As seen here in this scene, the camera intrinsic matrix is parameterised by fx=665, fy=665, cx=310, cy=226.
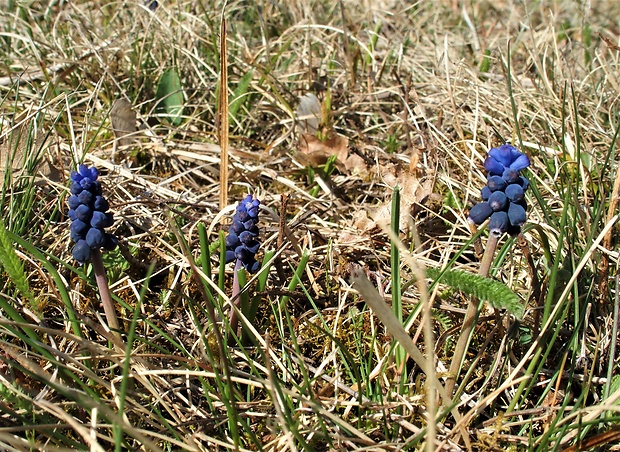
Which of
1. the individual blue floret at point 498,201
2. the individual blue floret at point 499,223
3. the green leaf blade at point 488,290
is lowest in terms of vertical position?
the green leaf blade at point 488,290

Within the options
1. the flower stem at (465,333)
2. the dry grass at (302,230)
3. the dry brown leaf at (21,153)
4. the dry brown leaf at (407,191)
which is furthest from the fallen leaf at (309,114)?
the flower stem at (465,333)

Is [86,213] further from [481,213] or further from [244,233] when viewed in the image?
[481,213]

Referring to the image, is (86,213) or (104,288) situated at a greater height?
(86,213)

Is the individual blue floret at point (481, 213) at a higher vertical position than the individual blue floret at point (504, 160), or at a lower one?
lower

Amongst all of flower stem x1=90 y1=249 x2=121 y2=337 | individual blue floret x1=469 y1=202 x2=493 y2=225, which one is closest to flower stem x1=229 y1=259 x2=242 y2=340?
flower stem x1=90 y1=249 x2=121 y2=337

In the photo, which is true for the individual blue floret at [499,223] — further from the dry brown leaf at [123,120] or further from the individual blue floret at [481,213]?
the dry brown leaf at [123,120]

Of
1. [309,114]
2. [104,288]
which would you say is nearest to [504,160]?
[104,288]

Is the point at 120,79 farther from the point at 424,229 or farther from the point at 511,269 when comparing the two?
the point at 511,269
